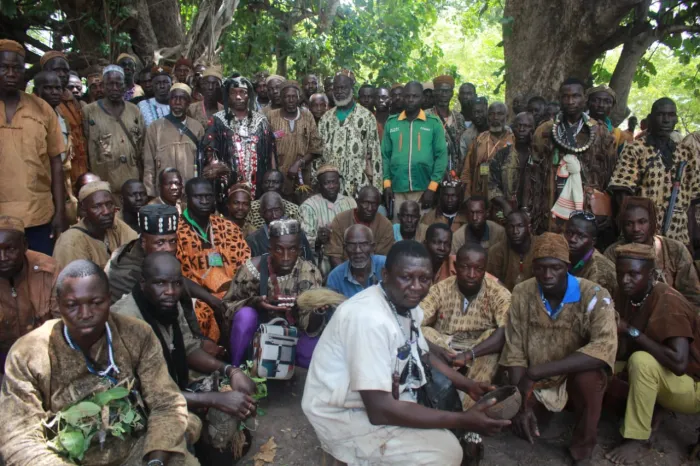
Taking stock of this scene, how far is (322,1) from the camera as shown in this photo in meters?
11.9

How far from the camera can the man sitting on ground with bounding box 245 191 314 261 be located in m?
5.54

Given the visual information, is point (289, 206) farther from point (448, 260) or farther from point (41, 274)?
point (41, 274)

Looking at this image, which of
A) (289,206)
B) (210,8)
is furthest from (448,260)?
(210,8)

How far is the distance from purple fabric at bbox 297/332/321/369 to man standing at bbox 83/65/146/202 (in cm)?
303

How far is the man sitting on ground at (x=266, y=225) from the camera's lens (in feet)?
18.2

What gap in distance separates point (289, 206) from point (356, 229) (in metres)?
1.60

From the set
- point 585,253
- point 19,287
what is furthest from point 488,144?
point 19,287

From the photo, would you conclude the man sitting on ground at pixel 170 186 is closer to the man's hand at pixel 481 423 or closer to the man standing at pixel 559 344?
the man standing at pixel 559 344

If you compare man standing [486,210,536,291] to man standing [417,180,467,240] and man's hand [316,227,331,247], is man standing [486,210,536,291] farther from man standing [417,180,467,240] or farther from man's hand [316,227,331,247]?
man's hand [316,227,331,247]

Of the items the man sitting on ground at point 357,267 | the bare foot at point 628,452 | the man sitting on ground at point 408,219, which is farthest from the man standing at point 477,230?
the bare foot at point 628,452

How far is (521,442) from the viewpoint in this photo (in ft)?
13.1

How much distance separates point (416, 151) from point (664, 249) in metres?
2.96

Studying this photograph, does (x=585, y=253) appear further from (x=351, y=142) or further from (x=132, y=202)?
(x=132, y=202)

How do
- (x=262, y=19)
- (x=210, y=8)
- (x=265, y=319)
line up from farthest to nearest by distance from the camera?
1. (x=262, y=19)
2. (x=210, y=8)
3. (x=265, y=319)
